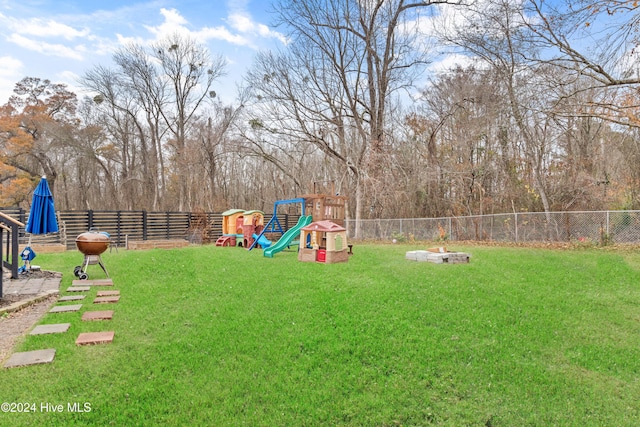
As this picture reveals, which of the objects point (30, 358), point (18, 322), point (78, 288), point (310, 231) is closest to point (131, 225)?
point (310, 231)

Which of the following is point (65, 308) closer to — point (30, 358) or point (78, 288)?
point (78, 288)

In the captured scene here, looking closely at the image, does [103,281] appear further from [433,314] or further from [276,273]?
[433,314]

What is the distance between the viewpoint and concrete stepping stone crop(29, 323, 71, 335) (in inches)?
151

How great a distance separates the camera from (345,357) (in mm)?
3604

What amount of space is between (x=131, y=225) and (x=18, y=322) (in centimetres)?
1226

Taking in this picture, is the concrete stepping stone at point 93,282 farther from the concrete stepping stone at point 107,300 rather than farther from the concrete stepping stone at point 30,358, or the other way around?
the concrete stepping stone at point 30,358

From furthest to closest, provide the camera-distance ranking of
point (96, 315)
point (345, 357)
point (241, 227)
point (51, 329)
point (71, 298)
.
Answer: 1. point (241, 227)
2. point (71, 298)
3. point (96, 315)
4. point (51, 329)
5. point (345, 357)

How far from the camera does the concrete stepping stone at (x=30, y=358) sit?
312cm

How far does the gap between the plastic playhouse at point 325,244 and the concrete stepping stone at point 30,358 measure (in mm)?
6134

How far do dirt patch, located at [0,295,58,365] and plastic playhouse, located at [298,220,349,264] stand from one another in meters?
5.42

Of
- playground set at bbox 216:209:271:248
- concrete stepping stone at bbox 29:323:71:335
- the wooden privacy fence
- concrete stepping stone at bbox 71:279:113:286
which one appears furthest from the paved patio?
playground set at bbox 216:209:271:248

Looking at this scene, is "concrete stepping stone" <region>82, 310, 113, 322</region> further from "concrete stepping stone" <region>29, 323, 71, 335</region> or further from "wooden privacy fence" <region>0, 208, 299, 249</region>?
"wooden privacy fence" <region>0, 208, 299, 249</region>

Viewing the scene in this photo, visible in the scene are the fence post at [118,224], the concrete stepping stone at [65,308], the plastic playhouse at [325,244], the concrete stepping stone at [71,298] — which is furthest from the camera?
the fence post at [118,224]

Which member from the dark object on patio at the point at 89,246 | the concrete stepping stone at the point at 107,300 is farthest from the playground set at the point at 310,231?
the concrete stepping stone at the point at 107,300
